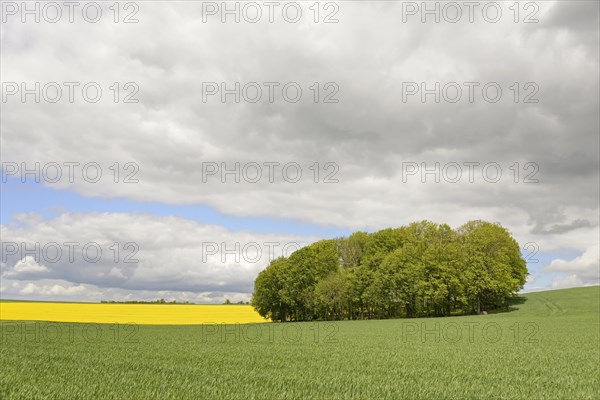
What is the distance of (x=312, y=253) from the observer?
98.0m

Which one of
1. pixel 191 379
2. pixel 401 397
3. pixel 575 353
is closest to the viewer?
pixel 401 397

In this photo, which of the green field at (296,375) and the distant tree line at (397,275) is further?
the distant tree line at (397,275)

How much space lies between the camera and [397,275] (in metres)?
85.2

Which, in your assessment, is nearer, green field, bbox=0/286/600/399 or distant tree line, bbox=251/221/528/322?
green field, bbox=0/286/600/399

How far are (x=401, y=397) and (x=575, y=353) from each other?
20.6 meters

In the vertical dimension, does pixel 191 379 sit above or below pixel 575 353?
above

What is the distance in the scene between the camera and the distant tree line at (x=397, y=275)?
85562 millimetres

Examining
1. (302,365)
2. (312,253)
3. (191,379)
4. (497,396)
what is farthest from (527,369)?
(312,253)

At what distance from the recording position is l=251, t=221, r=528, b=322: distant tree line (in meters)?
85.6

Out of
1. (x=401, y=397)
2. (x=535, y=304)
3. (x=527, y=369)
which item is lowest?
(x=535, y=304)

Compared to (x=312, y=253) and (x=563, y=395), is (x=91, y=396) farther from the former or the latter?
(x=312, y=253)

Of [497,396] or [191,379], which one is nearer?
[497,396]

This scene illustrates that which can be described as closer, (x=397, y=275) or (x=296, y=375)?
(x=296, y=375)

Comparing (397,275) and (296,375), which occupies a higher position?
(296,375)
